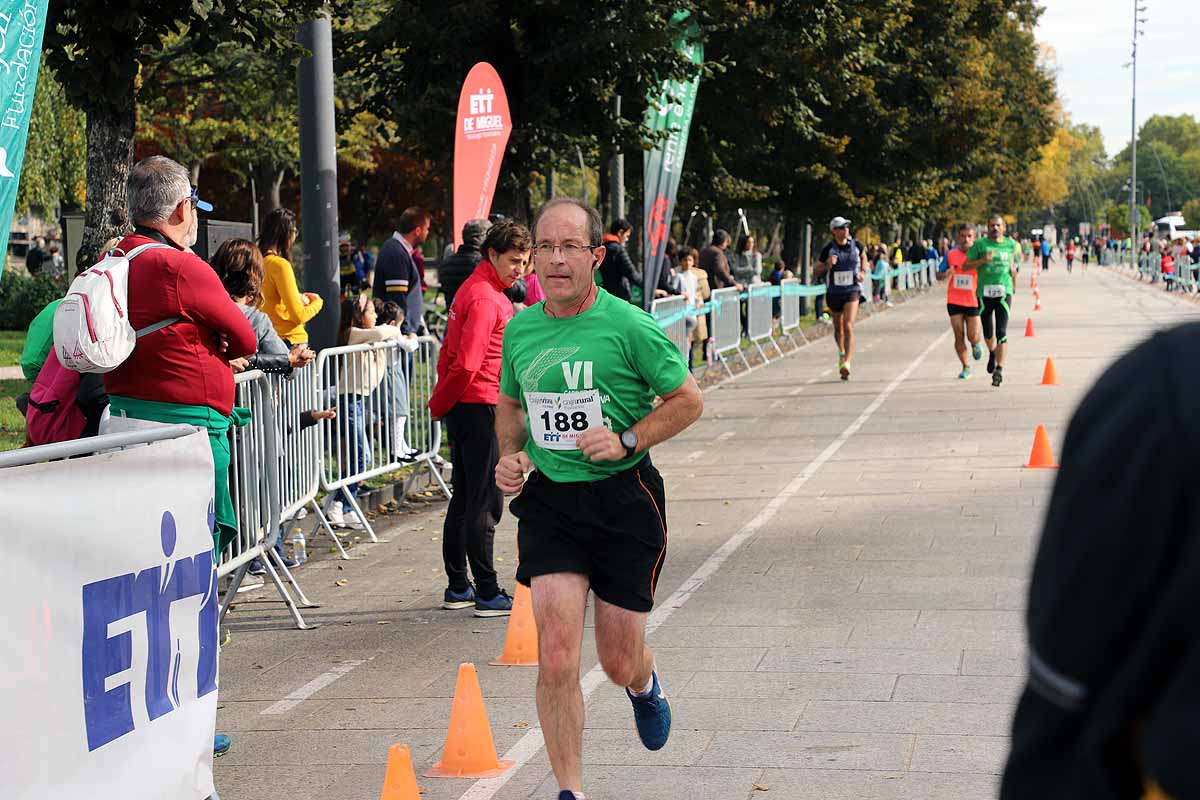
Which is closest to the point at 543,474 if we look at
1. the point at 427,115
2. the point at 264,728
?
the point at 264,728

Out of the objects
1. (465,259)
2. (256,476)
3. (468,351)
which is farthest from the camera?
(465,259)

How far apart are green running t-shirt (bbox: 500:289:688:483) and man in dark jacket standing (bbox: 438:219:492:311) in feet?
15.6

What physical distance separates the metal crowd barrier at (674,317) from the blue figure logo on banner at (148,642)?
14119mm

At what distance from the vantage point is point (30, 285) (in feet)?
110

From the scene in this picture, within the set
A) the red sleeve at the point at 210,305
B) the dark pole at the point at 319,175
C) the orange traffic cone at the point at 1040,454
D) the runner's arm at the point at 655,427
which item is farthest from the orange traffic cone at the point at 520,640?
the orange traffic cone at the point at 1040,454

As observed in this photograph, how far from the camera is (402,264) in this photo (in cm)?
1332

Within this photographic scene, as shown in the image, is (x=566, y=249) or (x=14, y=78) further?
(x=14, y=78)

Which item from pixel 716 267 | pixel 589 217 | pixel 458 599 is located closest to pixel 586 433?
pixel 589 217

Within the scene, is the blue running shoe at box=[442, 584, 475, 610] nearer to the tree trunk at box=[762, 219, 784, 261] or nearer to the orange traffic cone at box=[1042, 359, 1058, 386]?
the orange traffic cone at box=[1042, 359, 1058, 386]

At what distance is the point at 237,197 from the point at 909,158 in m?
28.9

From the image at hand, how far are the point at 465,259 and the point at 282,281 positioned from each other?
48.0 inches

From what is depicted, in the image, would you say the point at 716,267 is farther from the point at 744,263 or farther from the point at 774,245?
the point at 774,245

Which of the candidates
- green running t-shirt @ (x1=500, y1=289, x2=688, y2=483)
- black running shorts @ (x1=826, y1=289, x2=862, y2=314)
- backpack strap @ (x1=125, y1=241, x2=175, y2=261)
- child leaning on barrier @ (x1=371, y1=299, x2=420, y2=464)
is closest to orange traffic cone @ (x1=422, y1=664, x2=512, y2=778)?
green running t-shirt @ (x1=500, y1=289, x2=688, y2=483)

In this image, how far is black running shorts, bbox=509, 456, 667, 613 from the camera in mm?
5070
